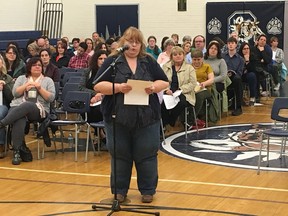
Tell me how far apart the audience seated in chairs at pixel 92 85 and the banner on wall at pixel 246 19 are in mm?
10460

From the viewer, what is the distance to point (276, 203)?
569 centimetres

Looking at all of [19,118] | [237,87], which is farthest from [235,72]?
[19,118]

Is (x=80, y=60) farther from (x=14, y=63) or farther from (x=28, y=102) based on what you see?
(x=28, y=102)

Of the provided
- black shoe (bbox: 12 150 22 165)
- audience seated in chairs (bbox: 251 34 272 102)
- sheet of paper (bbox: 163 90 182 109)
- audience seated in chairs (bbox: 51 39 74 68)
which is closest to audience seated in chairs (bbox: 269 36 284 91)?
audience seated in chairs (bbox: 251 34 272 102)

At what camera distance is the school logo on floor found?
24.7 feet

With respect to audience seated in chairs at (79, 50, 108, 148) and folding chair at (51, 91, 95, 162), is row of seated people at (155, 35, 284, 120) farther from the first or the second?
folding chair at (51, 91, 95, 162)

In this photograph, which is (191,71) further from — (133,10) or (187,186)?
(133,10)

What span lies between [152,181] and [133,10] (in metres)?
14.2

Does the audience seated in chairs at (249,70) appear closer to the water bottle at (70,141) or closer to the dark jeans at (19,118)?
the water bottle at (70,141)

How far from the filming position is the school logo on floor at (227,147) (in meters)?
7.54

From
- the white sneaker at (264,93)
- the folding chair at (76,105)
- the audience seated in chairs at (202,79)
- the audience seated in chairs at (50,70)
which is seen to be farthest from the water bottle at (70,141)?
the white sneaker at (264,93)

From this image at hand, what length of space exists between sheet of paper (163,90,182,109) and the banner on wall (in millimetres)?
9527

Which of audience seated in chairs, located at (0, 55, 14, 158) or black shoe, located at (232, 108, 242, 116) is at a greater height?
audience seated in chairs, located at (0, 55, 14, 158)

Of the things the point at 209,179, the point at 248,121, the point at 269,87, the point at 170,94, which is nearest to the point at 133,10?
the point at 269,87
